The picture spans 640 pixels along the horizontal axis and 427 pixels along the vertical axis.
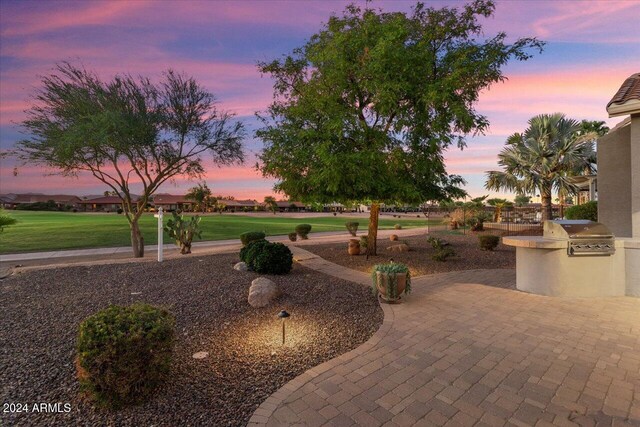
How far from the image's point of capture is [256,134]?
11203 mm

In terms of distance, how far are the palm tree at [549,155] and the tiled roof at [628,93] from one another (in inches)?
440

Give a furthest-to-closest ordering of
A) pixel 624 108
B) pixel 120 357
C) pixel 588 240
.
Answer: pixel 624 108 < pixel 588 240 < pixel 120 357

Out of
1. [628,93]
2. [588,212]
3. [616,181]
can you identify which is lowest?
[588,212]

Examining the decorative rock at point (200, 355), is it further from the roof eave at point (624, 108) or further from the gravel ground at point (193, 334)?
the roof eave at point (624, 108)

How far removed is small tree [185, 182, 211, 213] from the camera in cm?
8075

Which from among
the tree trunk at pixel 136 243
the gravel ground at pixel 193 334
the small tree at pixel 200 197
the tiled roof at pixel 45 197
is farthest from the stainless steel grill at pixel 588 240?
the tiled roof at pixel 45 197

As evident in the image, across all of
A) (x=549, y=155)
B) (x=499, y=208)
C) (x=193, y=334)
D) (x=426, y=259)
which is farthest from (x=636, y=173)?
(x=499, y=208)

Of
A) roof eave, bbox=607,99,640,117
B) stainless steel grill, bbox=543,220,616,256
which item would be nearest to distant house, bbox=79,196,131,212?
stainless steel grill, bbox=543,220,616,256

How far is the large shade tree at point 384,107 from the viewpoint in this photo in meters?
9.23

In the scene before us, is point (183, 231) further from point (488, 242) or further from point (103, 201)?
point (103, 201)

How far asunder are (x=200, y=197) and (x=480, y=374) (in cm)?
8515

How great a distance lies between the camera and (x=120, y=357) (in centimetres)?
315

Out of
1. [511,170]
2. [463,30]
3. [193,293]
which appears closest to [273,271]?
[193,293]

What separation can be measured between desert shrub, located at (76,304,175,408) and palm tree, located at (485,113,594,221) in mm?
22326
